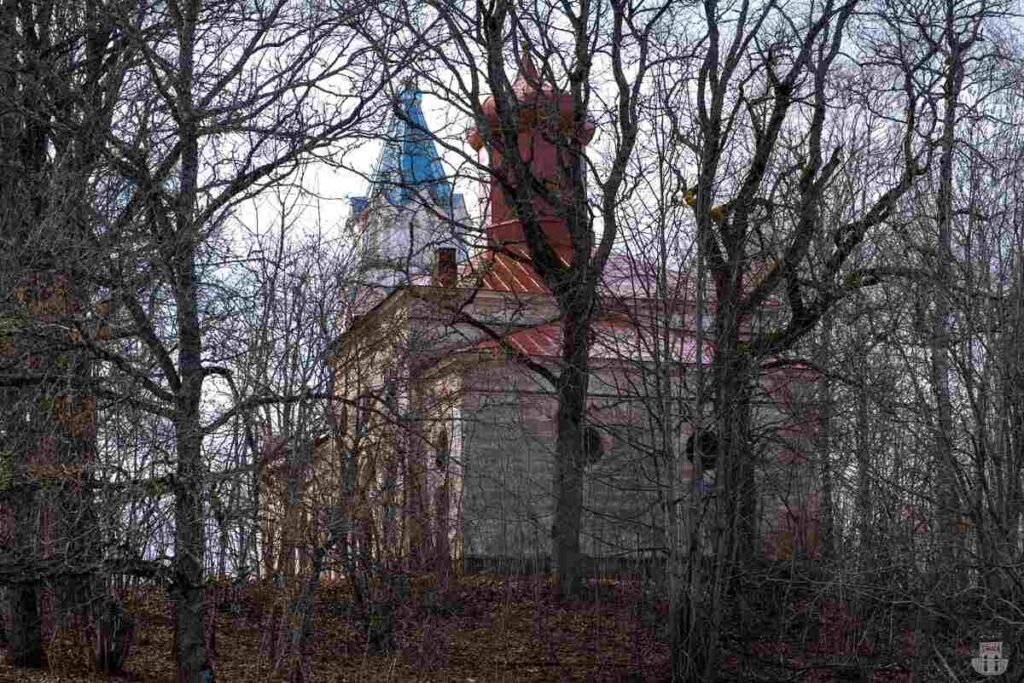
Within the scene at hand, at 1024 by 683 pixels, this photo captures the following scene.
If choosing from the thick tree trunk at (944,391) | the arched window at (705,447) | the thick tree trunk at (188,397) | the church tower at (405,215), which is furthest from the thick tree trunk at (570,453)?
the thick tree trunk at (188,397)

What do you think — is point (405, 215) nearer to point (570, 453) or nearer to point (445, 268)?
point (445, 268)

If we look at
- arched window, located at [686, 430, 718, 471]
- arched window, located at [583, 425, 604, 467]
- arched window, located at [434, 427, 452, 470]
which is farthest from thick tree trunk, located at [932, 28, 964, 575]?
arched window, located at [583, 425, 604, 467]

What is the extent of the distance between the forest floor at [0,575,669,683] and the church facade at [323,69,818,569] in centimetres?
77

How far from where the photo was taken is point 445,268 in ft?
60.5

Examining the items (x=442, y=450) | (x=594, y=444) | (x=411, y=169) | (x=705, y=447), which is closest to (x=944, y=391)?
(x=705, y=447)

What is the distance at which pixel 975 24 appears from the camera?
18.4m

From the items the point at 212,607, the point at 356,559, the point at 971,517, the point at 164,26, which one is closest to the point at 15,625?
the point at 212,607

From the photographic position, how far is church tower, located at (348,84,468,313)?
1622 centimetres

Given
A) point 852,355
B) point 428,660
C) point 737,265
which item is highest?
point 737,265

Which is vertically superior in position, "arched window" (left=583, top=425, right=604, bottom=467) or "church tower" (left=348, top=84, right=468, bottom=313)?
"church tower" (left=348, top=84, right=468, bottom=313)

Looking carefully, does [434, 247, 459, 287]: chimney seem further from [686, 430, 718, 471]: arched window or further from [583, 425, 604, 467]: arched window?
[686, 430, 718, 471]: arched window

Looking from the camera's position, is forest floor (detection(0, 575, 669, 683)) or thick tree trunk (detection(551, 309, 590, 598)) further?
thick tree trunk (detection(551, 309, 590, 598))

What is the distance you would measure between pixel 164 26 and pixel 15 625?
6.05 meters

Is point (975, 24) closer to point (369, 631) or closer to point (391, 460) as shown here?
point (391, 460)
